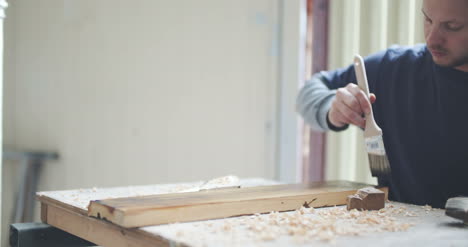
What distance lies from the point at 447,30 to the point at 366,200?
395mm

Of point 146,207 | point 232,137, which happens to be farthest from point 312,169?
point 146,207

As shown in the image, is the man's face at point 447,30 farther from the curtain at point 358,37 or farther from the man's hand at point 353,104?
the curtain at point 358,37

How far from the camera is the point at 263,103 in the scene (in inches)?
81.5

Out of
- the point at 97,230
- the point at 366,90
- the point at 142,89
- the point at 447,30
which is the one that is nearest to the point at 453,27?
the point at 447,30

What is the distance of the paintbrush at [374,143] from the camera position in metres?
1.04

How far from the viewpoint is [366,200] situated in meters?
0.93

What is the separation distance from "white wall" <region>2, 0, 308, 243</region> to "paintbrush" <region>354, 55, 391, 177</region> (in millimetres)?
935

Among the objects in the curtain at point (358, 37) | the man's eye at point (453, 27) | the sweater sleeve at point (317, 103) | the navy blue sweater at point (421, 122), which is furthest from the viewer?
the curtain at point (358, 37)

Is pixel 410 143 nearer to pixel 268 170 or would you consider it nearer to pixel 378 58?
pixel 378 58

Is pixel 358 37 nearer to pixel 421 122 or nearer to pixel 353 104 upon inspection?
pixel 421 122

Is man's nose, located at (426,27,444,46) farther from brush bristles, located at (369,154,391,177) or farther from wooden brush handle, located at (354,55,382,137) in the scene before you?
brush bristles, located at (369,154,391,177)

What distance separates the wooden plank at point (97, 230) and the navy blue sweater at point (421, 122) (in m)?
0.64

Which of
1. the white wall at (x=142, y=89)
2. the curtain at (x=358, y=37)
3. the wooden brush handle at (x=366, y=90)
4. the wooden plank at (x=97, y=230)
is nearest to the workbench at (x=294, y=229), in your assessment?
the wooden plank at (x=97, y=230)

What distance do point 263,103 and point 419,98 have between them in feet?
2.96
